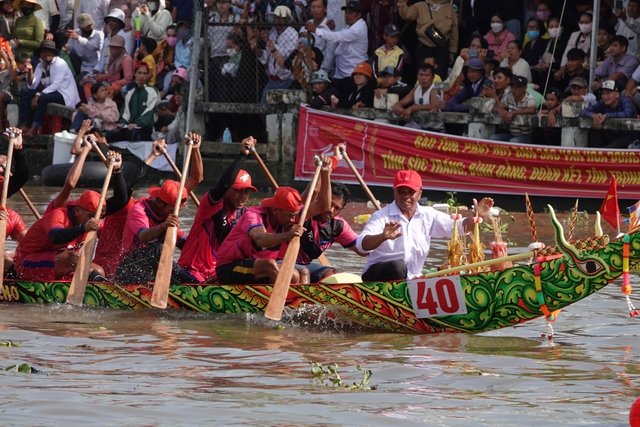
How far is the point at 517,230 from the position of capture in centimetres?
1402

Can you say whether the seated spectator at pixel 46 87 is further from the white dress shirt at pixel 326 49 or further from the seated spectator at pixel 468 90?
the seated spectator at pixel 468 90

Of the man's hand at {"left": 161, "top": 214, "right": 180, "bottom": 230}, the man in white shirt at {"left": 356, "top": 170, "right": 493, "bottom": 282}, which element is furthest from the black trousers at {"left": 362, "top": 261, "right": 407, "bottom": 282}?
the man's hand at {"left": 161, "top": 214, "right": 180, "bottom": 230}

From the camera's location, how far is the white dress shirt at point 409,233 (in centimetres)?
866

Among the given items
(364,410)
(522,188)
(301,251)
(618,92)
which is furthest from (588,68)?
(364,410)

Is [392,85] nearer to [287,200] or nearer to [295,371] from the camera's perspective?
[287,200]

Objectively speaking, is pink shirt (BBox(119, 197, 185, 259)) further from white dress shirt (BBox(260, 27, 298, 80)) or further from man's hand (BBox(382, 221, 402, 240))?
white dress shirt (BBox(260, 27, 298, 80))

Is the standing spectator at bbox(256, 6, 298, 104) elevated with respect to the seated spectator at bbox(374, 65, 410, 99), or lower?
elevated

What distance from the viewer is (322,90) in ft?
55.5

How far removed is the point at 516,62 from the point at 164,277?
305 inches

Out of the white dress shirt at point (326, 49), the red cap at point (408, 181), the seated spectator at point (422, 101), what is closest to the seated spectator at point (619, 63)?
the seated spectator at point (422, 101)

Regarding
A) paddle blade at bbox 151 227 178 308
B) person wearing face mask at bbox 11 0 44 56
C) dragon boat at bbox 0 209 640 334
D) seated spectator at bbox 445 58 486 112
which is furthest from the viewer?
person wearing face mask at bbox 11 0 44 56

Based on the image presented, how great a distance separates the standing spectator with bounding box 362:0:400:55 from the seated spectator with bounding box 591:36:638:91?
312 centimetres

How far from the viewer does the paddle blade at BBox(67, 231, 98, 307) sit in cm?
938

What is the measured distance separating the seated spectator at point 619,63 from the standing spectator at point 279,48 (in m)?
4.57
